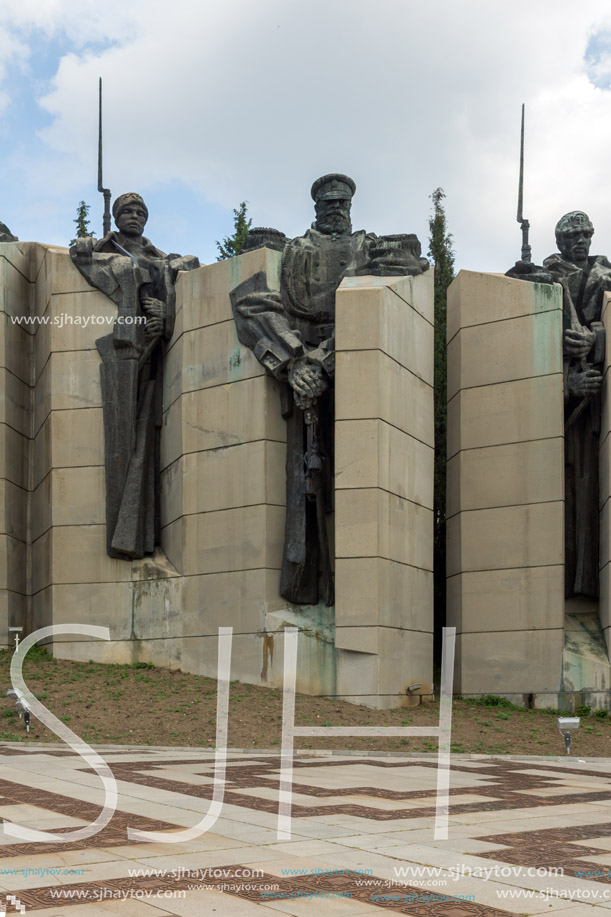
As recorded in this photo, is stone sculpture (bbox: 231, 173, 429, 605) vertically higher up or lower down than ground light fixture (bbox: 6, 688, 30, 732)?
higher up

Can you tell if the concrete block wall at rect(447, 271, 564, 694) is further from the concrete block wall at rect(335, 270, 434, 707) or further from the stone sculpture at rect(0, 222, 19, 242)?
the stone sculpture at rect(0, 222, 19, 242)

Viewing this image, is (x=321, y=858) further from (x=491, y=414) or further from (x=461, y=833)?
(x=491, y=414)

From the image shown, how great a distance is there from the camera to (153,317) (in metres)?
21.8

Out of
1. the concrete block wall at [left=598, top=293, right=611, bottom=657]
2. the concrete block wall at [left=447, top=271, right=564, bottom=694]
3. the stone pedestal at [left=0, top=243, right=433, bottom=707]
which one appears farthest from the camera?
the concrete block wall at [left=447, top=271, right=564, bottom=694]

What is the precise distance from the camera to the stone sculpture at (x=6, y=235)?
2406 cm

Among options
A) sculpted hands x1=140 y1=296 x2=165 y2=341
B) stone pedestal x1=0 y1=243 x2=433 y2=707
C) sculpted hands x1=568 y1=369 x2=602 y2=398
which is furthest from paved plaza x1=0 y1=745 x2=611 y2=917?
sculpted hands x1=140 y1=296 x2=165 y2=341

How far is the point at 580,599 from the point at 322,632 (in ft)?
17.6

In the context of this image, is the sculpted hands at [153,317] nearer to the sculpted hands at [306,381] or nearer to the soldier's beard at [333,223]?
the soldier's beard at [333,223]

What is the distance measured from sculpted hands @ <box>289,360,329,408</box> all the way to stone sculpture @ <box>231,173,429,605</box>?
2 centimetres

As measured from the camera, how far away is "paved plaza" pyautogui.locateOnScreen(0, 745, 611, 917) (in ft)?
20.0

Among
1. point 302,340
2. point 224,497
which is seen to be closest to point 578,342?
point 302,340

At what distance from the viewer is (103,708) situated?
17.4 metres

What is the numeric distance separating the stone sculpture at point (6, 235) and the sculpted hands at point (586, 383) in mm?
12035

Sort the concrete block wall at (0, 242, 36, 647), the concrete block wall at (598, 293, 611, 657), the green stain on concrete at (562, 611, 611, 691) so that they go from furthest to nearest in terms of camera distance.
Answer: the concrete block wall at (0, 242, 36, 647) < the concrete block wall at (598, 293, 611, 657) < the green stain on concrete at (562, 611, 611, 691)
